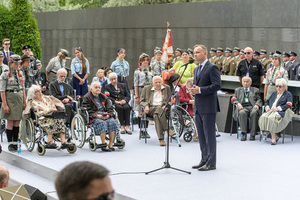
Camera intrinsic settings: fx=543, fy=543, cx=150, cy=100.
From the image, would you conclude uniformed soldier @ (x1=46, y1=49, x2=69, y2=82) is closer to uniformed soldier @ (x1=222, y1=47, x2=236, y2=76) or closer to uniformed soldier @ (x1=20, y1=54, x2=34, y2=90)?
uniformed soldier @ (x1=20, y1=54, x2=34, y2=90)

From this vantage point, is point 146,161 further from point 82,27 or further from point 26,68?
point 82,27

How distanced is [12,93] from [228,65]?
740cm

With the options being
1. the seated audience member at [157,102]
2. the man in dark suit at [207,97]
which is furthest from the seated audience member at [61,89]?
the man in dark suit at [207,97]

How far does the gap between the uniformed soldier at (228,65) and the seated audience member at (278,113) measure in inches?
192

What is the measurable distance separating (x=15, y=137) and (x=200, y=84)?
3202 mm

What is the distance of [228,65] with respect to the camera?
46.4 feet

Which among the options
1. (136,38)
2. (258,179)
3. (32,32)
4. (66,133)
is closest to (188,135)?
(66,133)

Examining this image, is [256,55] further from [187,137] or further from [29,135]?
[29,135]

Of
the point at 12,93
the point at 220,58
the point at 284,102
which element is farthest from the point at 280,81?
the point at 220,58

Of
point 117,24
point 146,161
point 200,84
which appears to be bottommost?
point 146,161

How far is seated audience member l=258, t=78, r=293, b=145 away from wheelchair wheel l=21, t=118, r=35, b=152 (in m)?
3.67

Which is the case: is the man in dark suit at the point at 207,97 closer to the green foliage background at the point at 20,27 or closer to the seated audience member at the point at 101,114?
the seated audience member at the point at 101,114

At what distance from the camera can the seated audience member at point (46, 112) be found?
780cm

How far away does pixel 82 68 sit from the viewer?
1095 cm
